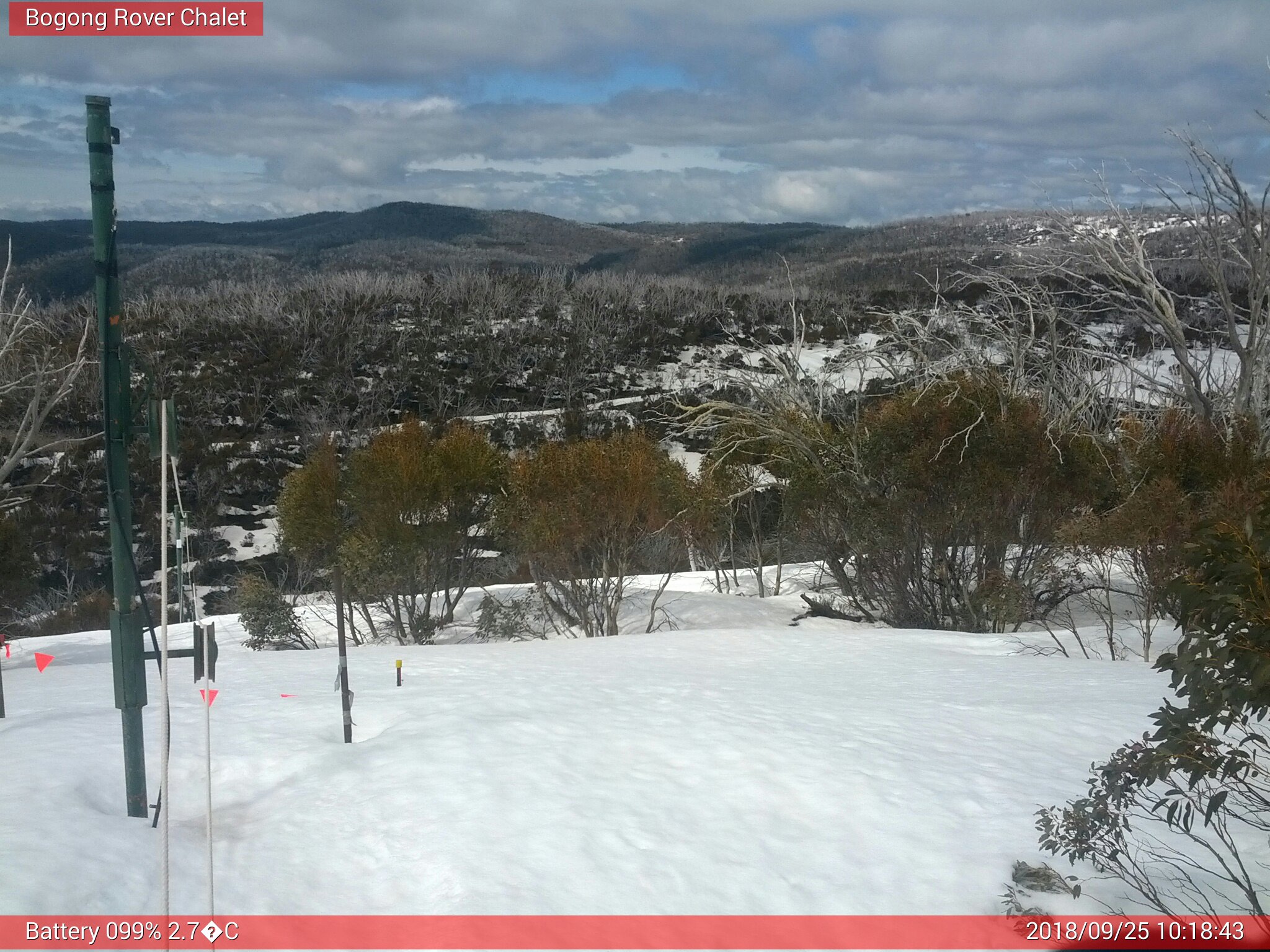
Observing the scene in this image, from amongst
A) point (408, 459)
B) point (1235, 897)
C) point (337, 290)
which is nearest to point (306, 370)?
point (337, 290)

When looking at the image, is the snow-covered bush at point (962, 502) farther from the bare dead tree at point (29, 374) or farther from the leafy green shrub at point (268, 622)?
the bare dead tree at point (29, 374)

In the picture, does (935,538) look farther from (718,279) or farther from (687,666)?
→ (718,279)

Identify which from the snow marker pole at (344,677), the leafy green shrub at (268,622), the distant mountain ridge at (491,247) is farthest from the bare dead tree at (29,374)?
the distant mountain ridge at (491,247)

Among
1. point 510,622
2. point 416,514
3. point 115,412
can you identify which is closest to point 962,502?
point 510,622

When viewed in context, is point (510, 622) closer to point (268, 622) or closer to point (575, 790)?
point (268, 622)

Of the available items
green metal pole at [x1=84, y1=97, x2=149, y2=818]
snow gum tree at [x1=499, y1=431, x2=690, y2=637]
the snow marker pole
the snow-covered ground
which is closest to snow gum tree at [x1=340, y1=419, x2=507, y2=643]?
snow gum tree at [x1=499, y1=431, x2=690, y2=637]

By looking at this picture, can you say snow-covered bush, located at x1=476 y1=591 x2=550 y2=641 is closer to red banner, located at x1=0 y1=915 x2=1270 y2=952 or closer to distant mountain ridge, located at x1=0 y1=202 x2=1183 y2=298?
red banner, located at x1=0 y1=915 x2=1270 y2=952
